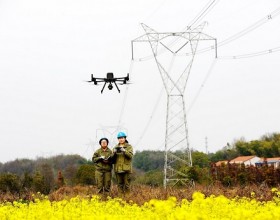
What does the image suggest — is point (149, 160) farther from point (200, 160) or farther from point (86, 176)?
point (86, 176)

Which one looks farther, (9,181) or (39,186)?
(9,181)

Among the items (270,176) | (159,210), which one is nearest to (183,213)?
(159,210)

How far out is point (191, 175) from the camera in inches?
1086

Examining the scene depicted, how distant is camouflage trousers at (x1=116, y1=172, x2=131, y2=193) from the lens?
13.5 metres

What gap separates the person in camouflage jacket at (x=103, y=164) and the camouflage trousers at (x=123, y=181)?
26 cm

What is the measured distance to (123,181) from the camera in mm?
13688

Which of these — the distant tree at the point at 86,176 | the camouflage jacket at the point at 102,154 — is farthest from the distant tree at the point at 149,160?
the camouflage jacket at the point at 102,154

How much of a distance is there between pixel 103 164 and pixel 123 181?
559 mm

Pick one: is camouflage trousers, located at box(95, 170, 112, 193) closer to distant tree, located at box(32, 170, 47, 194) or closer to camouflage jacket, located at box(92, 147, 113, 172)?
camouflage jacket, located at box(92, 147, 113, 172)

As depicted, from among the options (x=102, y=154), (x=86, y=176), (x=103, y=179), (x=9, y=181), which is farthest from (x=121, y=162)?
(x=86, y=176)

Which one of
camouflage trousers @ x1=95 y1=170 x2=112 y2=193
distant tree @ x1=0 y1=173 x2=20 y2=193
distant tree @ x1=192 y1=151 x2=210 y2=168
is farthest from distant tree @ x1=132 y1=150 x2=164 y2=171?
camouflage trousers @ x1=95 y1=170 x2=112 y2=193

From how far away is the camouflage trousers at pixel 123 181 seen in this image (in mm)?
13540

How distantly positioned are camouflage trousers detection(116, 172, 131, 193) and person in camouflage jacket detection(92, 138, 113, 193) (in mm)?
261

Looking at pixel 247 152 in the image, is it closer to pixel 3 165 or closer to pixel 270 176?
pixel 3 165
